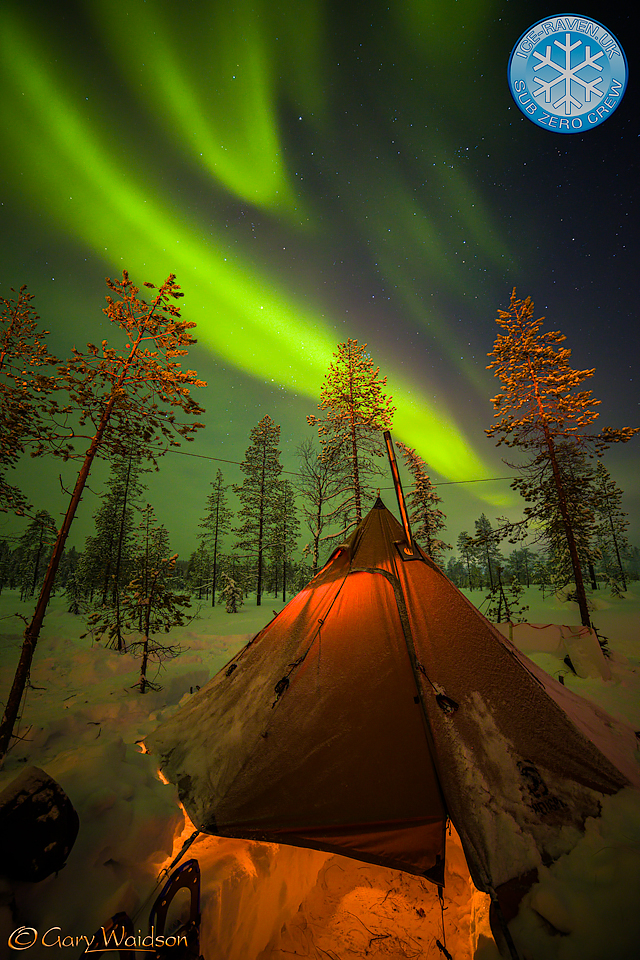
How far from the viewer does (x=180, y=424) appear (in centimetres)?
757

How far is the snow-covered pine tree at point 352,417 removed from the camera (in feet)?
45.2

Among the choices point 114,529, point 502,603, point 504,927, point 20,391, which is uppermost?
point 20,391

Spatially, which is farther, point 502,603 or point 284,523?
point 284,523

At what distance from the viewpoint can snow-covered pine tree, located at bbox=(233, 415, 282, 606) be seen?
22875 millimetres

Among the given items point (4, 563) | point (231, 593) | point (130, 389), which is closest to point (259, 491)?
point (231, 593)

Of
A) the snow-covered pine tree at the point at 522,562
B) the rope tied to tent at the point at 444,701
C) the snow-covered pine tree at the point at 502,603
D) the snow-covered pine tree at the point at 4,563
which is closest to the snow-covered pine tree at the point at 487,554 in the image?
the snow-covered pine tree at the point at 502,603

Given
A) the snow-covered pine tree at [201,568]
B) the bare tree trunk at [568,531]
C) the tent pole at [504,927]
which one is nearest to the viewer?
the tent pole at [504,927]

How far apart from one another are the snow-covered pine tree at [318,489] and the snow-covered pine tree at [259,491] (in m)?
8.14

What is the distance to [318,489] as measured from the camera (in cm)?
1472

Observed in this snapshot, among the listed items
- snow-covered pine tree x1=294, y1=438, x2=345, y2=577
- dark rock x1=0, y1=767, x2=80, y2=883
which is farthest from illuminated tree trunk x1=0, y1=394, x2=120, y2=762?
snow-covered pine tree x1=294, y1=438, x2=345, y2=577

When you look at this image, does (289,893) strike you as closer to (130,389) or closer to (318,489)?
(130,389)

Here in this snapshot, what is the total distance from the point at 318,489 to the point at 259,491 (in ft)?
31.3

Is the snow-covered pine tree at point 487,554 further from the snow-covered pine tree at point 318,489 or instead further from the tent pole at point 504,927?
the tent pole at point 504,927

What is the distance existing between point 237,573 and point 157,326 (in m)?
19.2
